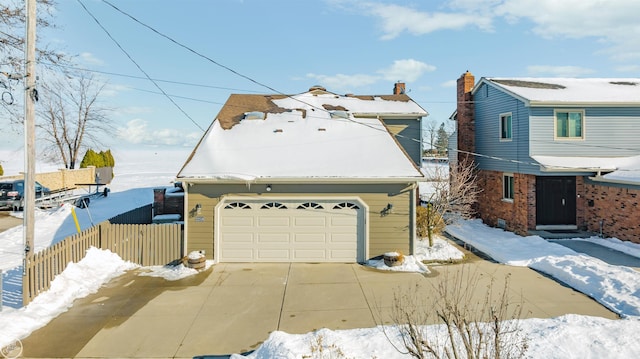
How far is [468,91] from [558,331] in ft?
53.2

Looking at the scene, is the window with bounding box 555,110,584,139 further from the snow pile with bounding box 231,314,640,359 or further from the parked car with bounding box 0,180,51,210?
the parked car with bounding box 0,180,51,210

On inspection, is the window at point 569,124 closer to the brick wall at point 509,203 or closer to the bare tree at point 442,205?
the brick wall at point 509,203

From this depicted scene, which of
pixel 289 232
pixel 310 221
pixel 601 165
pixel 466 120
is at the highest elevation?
pixel 466 120

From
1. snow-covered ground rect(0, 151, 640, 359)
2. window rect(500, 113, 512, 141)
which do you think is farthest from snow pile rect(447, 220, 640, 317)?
window rect(500, 113, 512, 141)

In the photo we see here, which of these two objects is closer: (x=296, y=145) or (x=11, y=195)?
(x=296, y=145)

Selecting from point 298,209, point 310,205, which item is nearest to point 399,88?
point 310,205

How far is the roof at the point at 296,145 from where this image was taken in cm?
1221

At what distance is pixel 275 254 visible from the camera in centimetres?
1228

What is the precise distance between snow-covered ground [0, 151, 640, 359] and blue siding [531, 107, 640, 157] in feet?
13.2

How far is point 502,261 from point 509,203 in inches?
221

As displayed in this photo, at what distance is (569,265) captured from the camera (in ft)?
35.7

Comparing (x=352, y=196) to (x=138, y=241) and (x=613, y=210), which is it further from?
(x=613, y=210)

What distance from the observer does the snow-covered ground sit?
621cm

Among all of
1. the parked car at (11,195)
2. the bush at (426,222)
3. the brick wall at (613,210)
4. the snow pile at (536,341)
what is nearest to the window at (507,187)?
the brick wall at (613,210)
